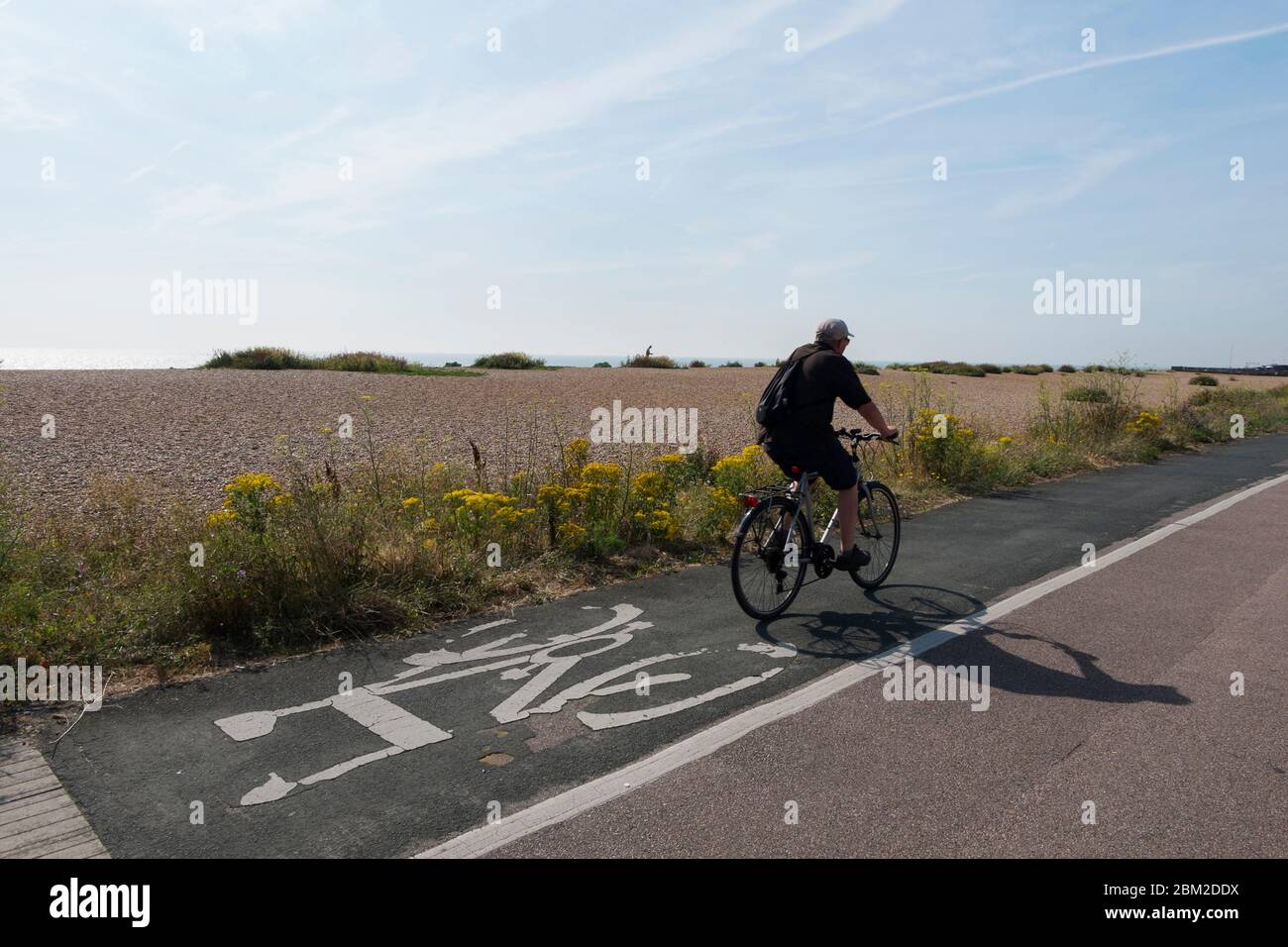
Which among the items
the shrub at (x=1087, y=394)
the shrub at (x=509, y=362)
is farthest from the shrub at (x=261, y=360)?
the shrub at (x=1087, y=394)

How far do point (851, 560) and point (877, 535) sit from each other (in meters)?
0.59

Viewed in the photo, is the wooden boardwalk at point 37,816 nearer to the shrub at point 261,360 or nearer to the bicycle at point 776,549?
the bicycle at point 776,549

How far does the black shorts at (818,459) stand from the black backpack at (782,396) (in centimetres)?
21

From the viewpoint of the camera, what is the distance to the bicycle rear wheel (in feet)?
21.4

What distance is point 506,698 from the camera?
16.2ft

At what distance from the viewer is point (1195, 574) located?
7.98 m

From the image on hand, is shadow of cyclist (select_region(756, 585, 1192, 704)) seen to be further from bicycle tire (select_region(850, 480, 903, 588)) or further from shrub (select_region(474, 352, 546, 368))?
shrub (select_region(474, 352, 546, 368))

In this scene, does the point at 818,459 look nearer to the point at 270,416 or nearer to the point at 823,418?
the point at 823,418

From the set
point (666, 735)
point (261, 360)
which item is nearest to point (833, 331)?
point (666, 735)

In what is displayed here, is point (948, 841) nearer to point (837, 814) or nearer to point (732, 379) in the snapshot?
point (837, 814)

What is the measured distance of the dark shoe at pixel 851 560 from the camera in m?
7.01
